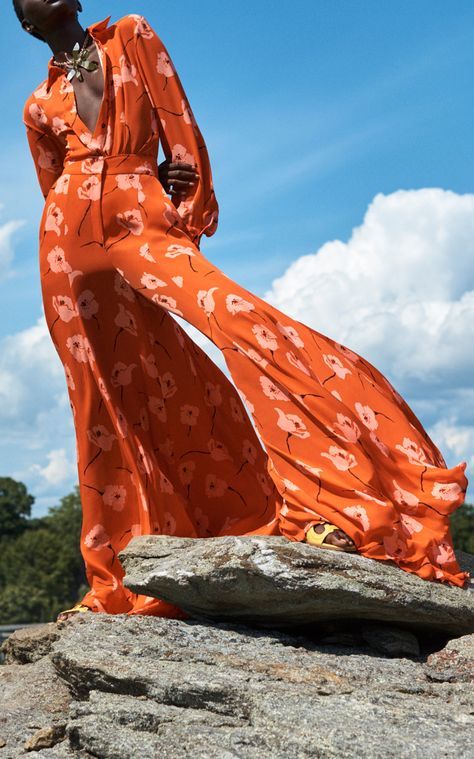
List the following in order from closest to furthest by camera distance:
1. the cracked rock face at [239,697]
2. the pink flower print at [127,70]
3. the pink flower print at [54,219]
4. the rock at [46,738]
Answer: the cracked rock face at [239,697] → the rock at [46,738] → the pink flower print at [127,70] → the pink flower print at [54,219]

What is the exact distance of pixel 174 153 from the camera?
679cm

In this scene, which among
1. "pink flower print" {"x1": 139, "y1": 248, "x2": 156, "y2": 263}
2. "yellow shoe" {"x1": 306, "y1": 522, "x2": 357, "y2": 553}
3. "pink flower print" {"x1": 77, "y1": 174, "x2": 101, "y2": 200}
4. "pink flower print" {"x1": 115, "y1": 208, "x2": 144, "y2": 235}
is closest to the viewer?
"yellow shoe" {"x1": 306, "y1": 522, "x2": 357, "y2": 553}

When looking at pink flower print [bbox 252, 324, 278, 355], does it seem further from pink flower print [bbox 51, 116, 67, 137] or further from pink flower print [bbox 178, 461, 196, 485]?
pink flower print [bbox 51, 116, 67, 137]

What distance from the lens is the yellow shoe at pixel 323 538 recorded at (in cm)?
570

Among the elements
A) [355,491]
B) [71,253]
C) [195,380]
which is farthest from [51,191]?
[355,491]

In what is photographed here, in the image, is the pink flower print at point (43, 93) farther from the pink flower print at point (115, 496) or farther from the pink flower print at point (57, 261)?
the pink flower print at point (115, 496)

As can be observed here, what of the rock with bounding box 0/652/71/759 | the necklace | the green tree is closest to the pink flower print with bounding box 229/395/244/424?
the rock with bounding box 0/652/71/759

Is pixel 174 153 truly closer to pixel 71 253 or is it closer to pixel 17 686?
pixel 71 253

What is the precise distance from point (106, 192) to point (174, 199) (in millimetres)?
476

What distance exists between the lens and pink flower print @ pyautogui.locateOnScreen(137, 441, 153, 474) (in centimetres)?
670

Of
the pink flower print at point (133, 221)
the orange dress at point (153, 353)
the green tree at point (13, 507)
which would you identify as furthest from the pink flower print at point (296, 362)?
the green tree at point (13, 507)

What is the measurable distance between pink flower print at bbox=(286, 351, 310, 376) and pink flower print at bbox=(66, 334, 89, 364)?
1.44m

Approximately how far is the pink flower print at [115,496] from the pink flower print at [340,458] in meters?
1.51

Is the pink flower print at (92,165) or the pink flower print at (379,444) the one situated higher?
the pink flower print at (92,165)
